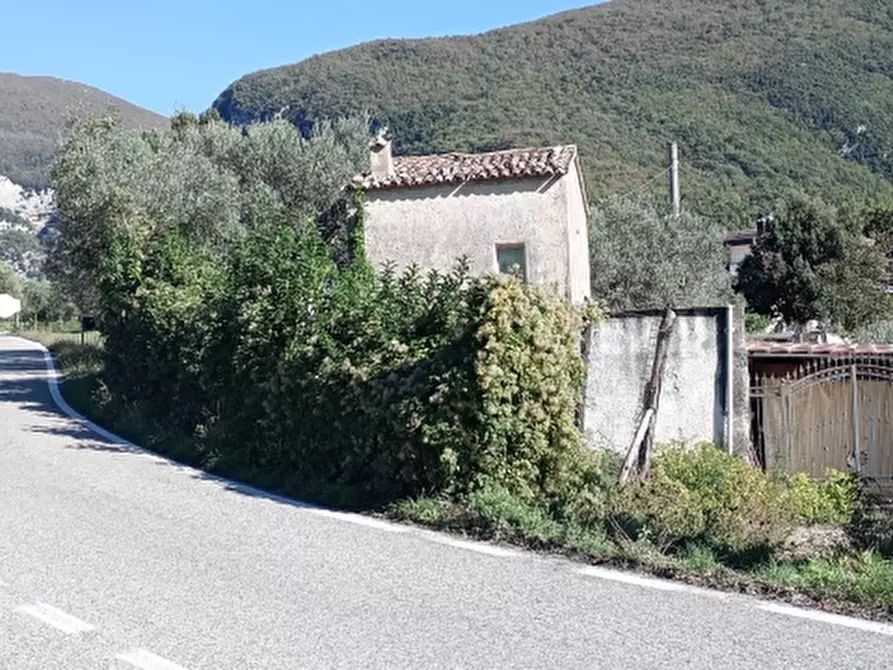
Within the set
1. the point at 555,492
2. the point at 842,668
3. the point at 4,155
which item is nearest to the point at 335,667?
the point at 842,668

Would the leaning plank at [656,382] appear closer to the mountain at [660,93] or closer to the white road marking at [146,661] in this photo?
the white road marking at [146,661]

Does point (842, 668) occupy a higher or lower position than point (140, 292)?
lower

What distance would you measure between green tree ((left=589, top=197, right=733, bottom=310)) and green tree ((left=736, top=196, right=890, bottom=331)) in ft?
16.3

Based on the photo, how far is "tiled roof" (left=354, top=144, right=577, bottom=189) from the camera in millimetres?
21406

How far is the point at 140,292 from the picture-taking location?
57.9 feet

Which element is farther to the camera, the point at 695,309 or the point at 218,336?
the point at 218,336

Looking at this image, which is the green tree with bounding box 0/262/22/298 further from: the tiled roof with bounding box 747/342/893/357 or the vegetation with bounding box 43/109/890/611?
the tiled roof with bounding box 747/342/893/357

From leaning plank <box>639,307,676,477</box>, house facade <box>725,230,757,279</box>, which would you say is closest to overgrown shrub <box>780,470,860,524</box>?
leaning plank <box>639,307,676,477</box>

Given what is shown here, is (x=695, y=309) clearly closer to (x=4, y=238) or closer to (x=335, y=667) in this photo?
(x=335, y=667)

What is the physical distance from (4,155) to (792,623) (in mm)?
178756

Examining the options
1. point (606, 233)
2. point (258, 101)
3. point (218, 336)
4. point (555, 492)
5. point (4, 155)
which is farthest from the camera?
point (4, 155)

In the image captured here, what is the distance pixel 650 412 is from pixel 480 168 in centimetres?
1193

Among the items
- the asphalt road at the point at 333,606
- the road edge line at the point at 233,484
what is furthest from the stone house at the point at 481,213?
the asphalt road at the point at 333,606

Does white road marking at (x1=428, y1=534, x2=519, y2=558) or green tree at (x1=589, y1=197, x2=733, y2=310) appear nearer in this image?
white road marking at (x1=428, y1=534, x2=519, y2=558)
